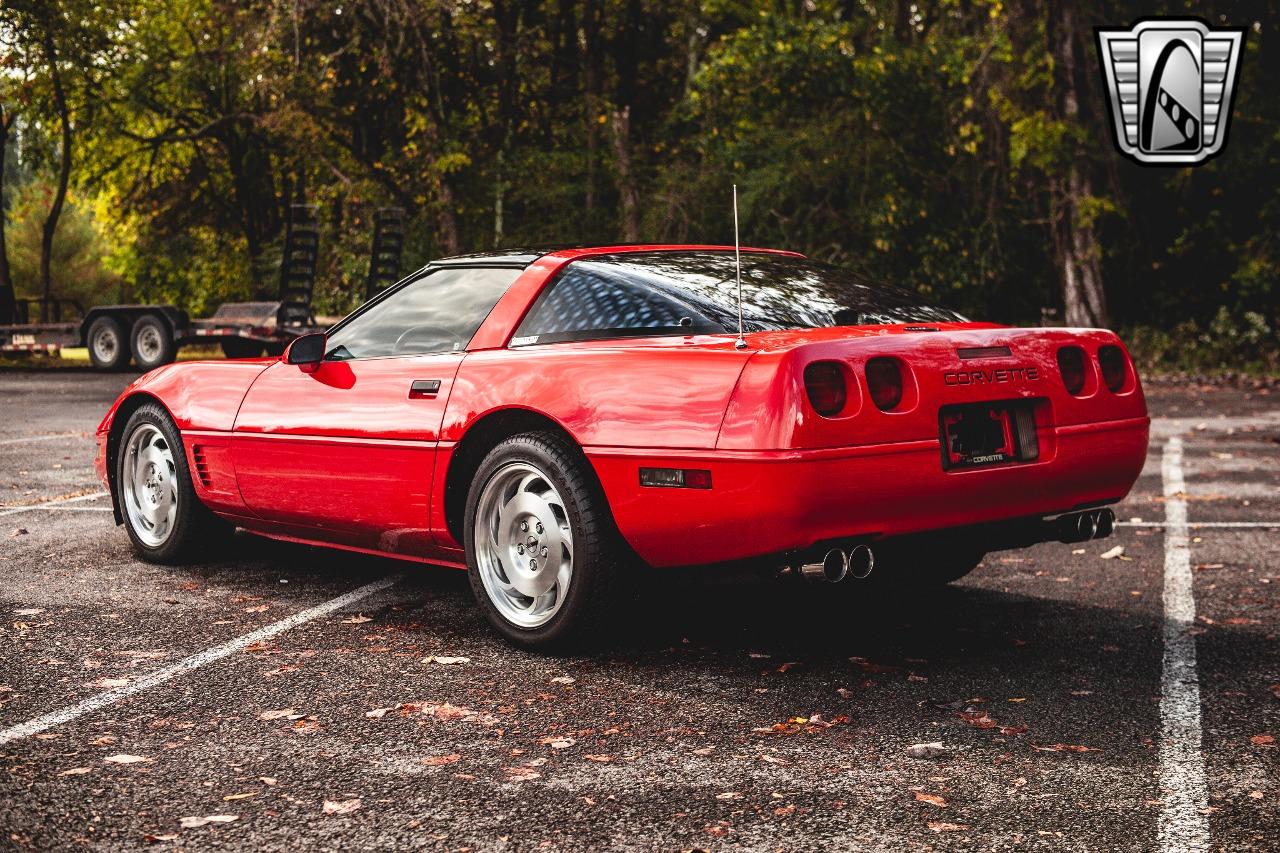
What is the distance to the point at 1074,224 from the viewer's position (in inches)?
880

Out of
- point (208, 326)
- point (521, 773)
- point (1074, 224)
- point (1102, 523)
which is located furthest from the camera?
point (208, 326)

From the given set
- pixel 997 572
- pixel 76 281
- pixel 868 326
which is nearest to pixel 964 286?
pixel 997 572

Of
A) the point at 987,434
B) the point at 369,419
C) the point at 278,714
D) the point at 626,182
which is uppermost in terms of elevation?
the point at 626,182

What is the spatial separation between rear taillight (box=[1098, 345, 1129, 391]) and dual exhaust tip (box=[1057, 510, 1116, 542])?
0.48 m

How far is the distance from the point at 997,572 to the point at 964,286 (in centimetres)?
1804

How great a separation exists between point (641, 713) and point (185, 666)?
160cm

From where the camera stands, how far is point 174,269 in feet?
135

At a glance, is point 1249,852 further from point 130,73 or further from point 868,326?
point 130,73

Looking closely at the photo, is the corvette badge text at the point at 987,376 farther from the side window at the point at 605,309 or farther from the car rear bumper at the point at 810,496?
the side window at the point at 605,309

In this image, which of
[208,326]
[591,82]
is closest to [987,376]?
[208,326]

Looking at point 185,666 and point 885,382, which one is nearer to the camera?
point 885,382

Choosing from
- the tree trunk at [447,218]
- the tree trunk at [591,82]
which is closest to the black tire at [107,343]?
the tree trunk at [447,218]

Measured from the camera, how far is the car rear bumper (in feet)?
14.1

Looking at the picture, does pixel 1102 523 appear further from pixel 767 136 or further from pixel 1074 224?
pixel 767 136
